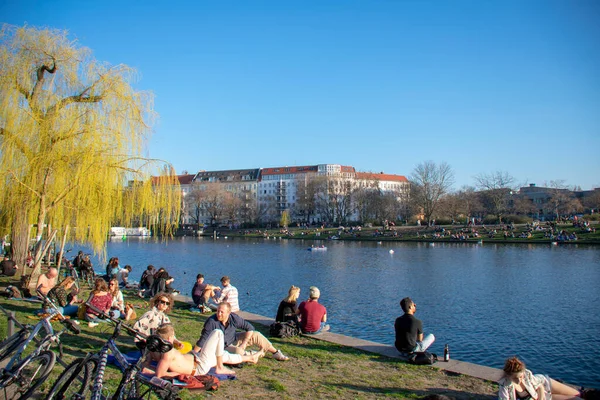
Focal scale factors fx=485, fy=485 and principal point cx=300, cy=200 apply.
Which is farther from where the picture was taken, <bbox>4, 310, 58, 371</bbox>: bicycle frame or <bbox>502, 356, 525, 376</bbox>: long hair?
<bbox>502, 356, 525, 376</bbox>: long hair

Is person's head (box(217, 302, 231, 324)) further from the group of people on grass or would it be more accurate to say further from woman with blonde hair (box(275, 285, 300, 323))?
woman with blonde hair (box(275, 285, 300, 323))

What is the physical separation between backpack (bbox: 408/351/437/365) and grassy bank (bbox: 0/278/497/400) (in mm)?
145

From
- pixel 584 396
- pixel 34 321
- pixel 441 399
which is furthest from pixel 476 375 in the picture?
pixel 34 321

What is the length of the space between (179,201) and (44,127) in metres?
5.32

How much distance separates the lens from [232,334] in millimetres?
9102

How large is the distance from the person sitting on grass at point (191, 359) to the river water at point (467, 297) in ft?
25.7

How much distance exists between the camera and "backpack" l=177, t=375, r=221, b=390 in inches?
283

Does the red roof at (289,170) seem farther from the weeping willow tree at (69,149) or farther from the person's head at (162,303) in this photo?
the person's head at (162,303)

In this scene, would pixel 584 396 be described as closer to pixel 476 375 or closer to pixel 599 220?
pixel 476 375

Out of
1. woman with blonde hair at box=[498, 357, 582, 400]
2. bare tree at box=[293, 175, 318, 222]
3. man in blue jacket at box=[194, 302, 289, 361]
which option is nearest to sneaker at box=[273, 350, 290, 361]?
man in blue jacket at box=[194, 302, 289, 361]

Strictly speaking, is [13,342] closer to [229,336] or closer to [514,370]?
[229,336]

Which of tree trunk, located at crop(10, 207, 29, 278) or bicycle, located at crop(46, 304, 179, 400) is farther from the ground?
tree trunk, located at crop(10, 207, 29, 278)

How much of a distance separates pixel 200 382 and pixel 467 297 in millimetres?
18771

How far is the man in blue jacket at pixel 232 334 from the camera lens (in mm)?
8609
